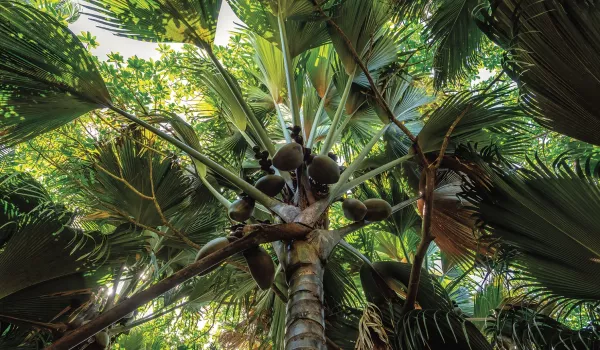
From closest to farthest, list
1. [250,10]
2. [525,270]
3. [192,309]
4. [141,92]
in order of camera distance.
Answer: [525,270]
[250,10]
[192,309]
[141,92]

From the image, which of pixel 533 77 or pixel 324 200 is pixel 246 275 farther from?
pixel 533 77

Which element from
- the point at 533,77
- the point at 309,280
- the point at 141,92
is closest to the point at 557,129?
the point at 533,77

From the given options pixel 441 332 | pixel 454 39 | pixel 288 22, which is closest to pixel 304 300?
pixel 441 332

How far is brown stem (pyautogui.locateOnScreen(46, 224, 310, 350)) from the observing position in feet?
3.27

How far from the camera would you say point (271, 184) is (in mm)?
2193

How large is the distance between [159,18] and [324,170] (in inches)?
52.2

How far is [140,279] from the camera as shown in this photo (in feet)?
9.57

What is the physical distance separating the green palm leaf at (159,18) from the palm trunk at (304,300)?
1448 mm

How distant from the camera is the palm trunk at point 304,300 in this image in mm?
1520

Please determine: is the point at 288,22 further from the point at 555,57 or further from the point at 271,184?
the point at 555,57

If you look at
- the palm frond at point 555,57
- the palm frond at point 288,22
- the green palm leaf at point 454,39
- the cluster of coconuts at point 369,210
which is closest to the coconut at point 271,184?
the cluster of coconuts at point 369,210

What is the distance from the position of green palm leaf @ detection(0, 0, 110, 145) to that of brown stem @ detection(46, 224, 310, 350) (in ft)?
3.86

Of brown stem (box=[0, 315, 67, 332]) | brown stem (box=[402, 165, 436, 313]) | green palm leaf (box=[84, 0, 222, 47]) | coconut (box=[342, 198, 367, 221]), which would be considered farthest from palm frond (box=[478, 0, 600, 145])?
brown stem (box=[0, 315, 67, 332])

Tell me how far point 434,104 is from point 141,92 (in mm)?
3790
